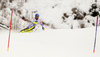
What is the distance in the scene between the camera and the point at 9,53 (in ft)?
7.82

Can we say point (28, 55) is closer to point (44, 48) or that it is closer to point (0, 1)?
point (44, 48)

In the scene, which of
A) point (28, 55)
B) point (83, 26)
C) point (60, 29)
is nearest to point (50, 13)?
point (60, 29)

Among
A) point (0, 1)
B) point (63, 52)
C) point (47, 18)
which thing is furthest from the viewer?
point (0, 1)

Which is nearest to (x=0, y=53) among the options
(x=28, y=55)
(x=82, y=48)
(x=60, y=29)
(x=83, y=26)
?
(x=28, y=55)

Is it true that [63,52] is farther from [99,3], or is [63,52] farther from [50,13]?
[99,3]

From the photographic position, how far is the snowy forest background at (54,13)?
185 inches

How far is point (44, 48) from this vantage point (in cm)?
277

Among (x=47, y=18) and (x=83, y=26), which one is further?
(x=47, y=18)

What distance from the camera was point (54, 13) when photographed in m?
5.08

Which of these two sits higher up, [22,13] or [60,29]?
[22,13]

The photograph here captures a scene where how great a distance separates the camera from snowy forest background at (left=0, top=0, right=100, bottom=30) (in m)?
4.69

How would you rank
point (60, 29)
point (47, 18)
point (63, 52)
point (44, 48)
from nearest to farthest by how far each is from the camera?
point (63, 52) → point (44, 48) → point (60, 29) → point (47, 18)

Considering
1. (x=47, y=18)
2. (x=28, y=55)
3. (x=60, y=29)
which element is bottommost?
(x=28, y=55)

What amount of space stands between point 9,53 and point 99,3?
14.3ft
